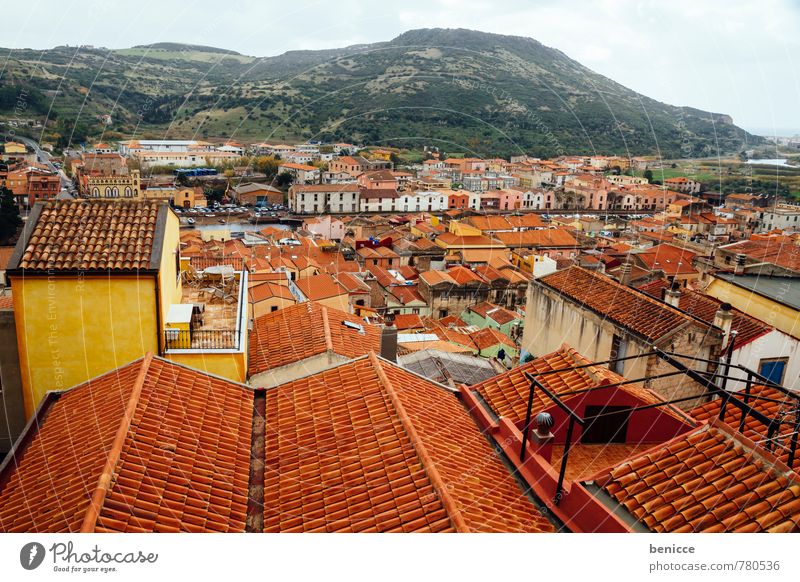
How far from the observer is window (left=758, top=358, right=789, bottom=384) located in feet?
19.3

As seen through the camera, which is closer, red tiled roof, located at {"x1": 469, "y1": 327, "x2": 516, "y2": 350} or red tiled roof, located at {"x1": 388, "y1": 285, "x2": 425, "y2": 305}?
red tiled roof, located at {"x1": 469, "y1": 327, "x2": 516, "y2": 350}

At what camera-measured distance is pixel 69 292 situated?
3.93m

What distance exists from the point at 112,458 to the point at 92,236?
2.13 metres

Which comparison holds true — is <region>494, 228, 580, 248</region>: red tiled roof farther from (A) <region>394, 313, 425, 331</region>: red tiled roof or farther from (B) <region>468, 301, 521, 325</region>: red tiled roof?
(A) <region>394, 313, 425, 331</region>: red tiled roof

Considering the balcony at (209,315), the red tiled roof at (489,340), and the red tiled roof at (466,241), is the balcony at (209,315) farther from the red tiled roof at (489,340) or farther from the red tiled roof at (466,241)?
the red tiled roof at (466,241)

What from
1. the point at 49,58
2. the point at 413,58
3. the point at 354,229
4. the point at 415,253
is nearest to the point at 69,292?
the point at 415,253

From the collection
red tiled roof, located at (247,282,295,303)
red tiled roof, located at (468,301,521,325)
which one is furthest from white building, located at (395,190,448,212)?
red tiled roof, located at (247,282,295,303)

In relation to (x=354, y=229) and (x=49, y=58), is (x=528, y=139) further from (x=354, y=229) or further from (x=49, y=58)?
(x=49, y=58)

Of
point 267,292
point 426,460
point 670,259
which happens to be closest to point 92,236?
point 426,460

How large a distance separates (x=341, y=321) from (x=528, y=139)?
47.5m

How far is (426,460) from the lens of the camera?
111 inches

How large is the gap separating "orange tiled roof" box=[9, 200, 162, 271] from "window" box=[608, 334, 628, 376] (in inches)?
186

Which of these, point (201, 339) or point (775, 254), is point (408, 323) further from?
point (201, 339)

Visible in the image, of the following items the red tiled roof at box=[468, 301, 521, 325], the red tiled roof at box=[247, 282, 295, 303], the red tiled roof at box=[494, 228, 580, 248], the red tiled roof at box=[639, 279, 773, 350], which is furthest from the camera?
the red tiled roof at box=[494, 228, 580, 248]
